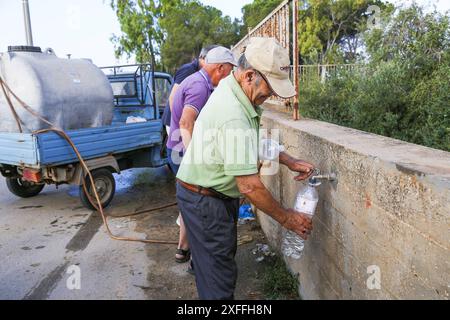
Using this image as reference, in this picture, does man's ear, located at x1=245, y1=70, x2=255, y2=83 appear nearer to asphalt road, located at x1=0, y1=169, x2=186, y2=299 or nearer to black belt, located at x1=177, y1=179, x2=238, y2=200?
black belt, located at x1=177, y1=179, x2=238, y2=200

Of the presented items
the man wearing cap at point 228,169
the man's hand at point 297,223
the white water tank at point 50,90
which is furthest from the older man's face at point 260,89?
the white water tank at point 50,90

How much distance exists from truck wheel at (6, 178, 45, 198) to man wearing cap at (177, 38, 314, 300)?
4591mm

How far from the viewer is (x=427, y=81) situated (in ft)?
13.2

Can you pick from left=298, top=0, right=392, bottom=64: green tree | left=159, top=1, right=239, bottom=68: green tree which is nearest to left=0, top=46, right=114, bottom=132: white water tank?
left=298, top=0, right=392, bottom=64: green tree

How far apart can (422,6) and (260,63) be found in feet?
12.4

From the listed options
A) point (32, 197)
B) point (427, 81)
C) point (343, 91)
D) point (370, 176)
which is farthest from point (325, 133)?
point (32, 197)

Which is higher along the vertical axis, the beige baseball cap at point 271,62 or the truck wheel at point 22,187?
the beige baseball cap at point 271,62

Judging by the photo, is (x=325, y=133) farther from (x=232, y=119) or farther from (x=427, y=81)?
(x=427, y=81)

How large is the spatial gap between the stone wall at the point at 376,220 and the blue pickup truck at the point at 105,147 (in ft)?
10.3

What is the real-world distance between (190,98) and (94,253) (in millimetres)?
2046

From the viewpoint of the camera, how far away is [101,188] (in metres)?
5.54

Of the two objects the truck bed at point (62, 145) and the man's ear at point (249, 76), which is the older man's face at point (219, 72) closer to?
the man's ear at point (249, 76)

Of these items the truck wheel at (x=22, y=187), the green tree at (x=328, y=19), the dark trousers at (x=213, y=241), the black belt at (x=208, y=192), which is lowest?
the truck wheel at (x=22, y=187)

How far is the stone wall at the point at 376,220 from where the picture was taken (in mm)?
1468
